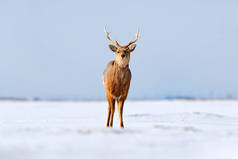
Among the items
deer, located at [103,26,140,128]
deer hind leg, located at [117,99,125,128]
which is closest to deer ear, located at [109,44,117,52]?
deer, located at [103,26,140,128]

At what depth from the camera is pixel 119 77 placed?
9.53 m

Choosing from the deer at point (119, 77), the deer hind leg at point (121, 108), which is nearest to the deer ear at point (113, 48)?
the deer at point (119, 77)

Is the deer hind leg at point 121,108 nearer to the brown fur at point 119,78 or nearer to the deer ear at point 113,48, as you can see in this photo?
the brown fur at point 119,78

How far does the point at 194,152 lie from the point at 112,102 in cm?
345

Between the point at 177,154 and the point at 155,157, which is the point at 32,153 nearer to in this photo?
the point at 155,157

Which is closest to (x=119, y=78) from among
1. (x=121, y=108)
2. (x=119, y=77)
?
(x=119, y=77)

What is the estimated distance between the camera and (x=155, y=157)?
617 cm

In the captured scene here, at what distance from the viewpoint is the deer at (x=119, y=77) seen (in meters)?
9.53

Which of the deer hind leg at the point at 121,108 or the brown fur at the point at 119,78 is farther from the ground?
the brown fur at the point at 119,78

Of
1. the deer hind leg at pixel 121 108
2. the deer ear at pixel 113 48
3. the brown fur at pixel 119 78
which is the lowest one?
the deer hind leg at pixel 121 108

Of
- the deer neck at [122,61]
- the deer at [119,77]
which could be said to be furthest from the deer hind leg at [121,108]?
the deer neck at [122,61]

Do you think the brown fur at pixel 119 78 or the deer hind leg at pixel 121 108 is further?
the deer hind leg at pixel 121 108

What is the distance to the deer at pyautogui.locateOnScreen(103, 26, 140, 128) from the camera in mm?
9531

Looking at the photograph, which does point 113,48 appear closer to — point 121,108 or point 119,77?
point 119,77
